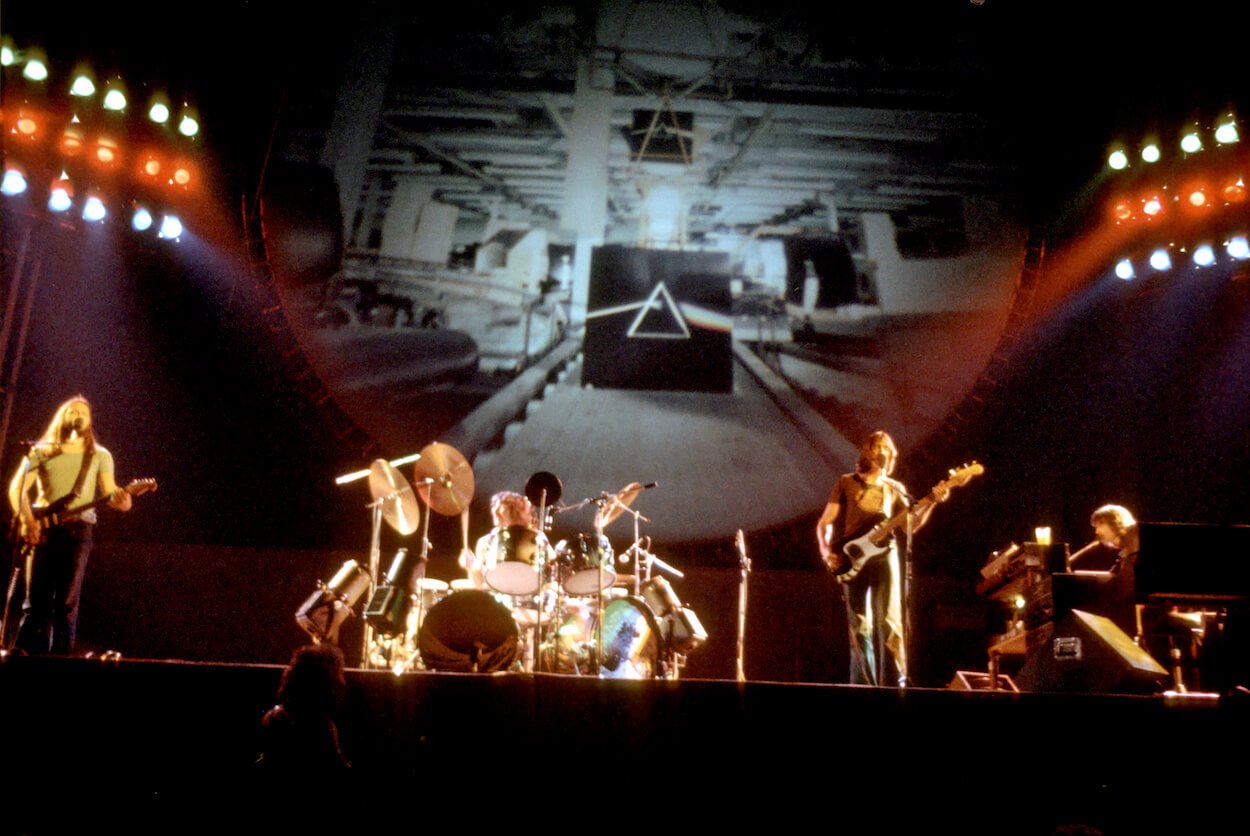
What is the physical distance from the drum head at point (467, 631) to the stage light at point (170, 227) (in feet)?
12.5

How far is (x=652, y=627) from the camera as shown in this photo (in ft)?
18.9

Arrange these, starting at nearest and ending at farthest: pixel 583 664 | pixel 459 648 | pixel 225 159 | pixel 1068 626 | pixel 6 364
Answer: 1. pixel 1068 626
2. pixel 459 648
3. pixel 583 664
4. pixel 6 364
5. pixel 225 159

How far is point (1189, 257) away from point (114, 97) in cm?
794

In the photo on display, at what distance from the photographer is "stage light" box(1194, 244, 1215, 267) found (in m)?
6.74

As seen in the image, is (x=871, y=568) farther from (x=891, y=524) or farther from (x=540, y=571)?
(x=540, y=571)

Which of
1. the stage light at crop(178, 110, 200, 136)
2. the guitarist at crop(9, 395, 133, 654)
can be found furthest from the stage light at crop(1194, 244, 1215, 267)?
the guitarist at crop(9, 395, 133, 654)

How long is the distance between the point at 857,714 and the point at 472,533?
14.0 feet

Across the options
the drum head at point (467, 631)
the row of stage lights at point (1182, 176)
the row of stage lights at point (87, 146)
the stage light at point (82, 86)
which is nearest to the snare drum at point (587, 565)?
the drum head at point (467, 631)

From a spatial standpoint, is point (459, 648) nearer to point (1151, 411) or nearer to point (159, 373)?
point (159, 373)

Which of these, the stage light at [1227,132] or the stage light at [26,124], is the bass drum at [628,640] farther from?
the stage light at [1227,132]

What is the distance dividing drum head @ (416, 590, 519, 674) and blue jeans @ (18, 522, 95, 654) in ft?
6.81

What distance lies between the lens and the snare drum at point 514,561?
18.8 ft

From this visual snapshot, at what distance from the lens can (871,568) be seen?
208 inches

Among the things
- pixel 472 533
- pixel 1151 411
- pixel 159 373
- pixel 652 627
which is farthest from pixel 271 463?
pixel 1151 411
